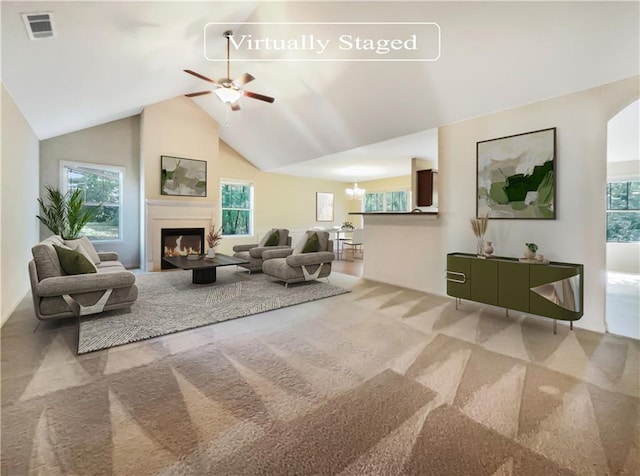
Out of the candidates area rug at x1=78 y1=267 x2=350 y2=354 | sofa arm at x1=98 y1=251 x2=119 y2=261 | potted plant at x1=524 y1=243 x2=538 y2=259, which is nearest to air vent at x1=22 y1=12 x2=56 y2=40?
area rug at x1=78 y1=267 x2=350 y2=354

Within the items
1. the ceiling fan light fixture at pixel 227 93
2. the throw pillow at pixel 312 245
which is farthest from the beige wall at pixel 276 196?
the ceiling fan light fixture at pixel 227 93

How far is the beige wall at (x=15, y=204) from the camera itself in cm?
326

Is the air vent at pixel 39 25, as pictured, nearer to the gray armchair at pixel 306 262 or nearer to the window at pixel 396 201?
the gray armchair at pixel 306 262

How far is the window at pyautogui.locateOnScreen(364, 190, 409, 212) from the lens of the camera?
29.8 ft

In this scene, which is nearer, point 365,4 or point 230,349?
point 230,349

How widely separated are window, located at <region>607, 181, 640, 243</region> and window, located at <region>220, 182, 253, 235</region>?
8.61 m

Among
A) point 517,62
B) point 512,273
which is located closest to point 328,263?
point 512,273

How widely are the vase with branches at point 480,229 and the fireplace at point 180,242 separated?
5.76 metres

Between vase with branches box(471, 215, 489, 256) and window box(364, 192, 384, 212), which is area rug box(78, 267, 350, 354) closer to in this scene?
vase with branches box(471, 215, 489, 256)

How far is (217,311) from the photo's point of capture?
11.8ft

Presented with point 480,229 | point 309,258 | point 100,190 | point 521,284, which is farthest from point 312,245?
point 100,190

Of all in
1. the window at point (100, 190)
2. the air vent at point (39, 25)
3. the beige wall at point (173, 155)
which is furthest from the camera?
the beige wall at point (173, 155)

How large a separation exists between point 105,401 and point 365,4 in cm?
424

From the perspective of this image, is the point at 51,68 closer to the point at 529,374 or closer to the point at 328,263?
the point at 328,263
